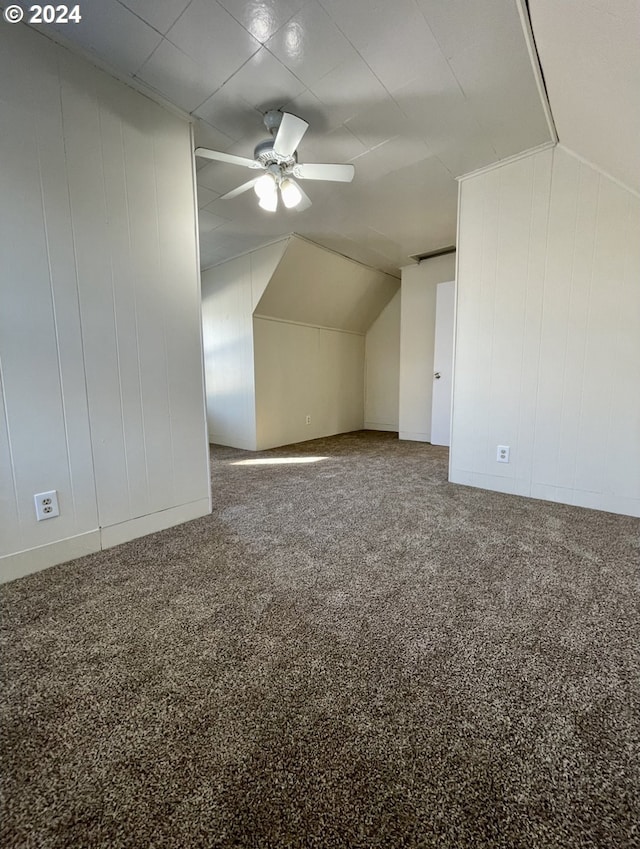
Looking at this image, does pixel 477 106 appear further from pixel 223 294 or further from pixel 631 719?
pixel 223 294

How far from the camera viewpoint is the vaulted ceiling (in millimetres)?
1370

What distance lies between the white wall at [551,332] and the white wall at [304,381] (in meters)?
2.36

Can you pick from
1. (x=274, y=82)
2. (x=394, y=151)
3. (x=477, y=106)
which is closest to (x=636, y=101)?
(x=477, y=106)

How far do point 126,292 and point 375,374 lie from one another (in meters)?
4.30

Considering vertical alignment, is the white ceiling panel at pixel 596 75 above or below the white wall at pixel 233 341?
above

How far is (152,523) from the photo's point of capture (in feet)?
6.43

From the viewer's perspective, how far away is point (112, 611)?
50.5 inches

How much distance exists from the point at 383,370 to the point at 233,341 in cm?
249

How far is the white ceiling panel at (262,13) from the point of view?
1330 mm

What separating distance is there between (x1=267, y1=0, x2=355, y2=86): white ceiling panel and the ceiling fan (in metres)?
0.21

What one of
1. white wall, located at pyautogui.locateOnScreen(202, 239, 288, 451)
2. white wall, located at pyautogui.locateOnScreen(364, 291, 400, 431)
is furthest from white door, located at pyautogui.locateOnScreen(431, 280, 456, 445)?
white wall, located at pyautogui.locateOnScreen(202, 239, 288, 451)

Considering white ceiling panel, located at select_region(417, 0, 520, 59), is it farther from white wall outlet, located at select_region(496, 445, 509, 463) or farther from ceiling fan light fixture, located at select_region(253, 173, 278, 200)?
white wall outlet, located at select_region(496, 445, 509, 463)

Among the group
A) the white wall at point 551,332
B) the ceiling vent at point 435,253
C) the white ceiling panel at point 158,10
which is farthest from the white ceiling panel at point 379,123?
the ceiling vent at point 435,253

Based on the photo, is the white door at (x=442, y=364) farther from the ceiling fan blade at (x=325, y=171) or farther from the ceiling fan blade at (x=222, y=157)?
the ceiling fan blade at (x=222, y=157)
